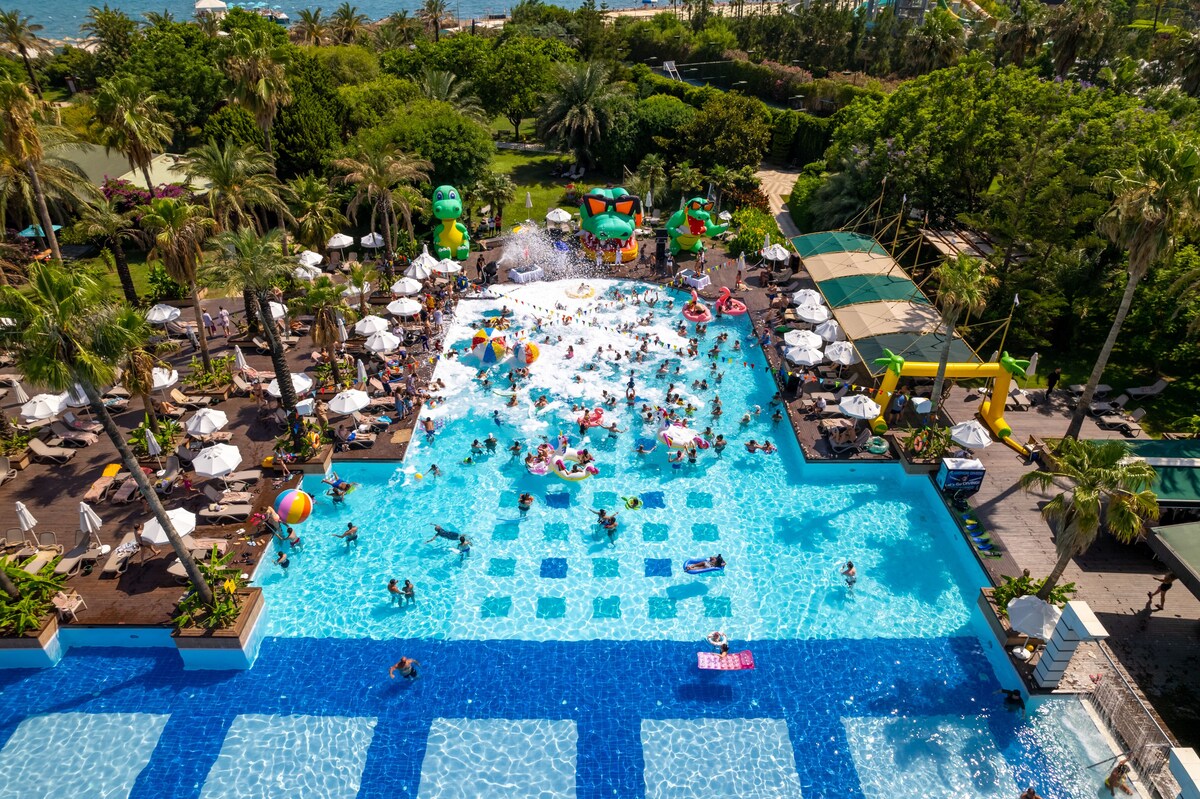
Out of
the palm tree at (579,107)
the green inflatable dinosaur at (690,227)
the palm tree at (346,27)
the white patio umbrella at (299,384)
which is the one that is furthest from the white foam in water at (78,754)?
the palm tree at (346,27)

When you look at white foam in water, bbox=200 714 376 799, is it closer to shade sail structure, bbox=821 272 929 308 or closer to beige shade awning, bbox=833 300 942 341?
beige shade awning, bbox=833 300 942 341

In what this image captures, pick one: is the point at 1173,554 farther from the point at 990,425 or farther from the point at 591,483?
the point at 591,483

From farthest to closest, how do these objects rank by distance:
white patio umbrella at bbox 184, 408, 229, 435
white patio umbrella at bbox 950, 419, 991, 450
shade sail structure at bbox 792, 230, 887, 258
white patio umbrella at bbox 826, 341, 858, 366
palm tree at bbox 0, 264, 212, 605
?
1. shade sail structure at bbox 792, 230, 887, 258
2. white patio umbrella at bbox 826, 341, 858, 366
3. white patio umbrella at bbox 184, 408, 229, 435
4. white patio umbrella at bbox 950, 419, 991, 450
5. palm tree at bbox 0, 264, 212, 605

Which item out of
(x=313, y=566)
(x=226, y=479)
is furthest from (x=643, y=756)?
(x=226, y=479)

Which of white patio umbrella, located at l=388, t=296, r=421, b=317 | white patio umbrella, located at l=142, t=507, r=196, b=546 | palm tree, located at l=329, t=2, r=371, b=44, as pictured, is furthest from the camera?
palm tree, located at l=329, t=2, r=371, b=44

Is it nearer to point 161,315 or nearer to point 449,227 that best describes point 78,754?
point 161,315

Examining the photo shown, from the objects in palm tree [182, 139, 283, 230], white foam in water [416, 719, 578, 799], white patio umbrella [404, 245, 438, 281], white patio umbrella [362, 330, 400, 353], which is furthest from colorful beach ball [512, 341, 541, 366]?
white foam in water [416, 719, 578, 799]

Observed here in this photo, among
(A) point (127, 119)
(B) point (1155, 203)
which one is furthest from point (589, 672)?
(A) point (127, 119)
